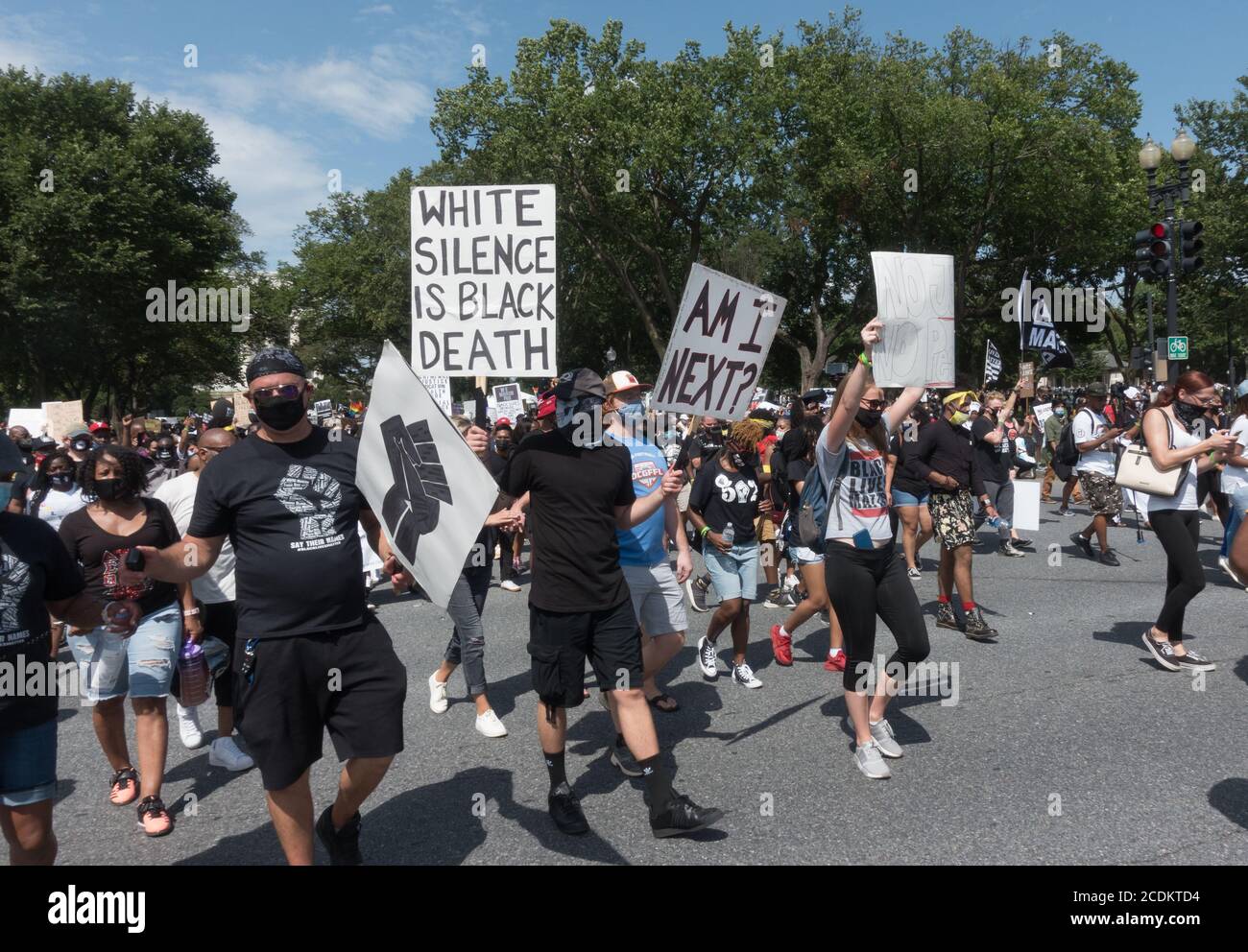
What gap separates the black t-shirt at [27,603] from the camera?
2.72m

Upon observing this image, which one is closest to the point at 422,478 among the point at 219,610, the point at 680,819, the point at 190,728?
the point at 680,819

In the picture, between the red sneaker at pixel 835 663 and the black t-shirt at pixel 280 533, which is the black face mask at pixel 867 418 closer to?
the red sneaker at pixel 835 663

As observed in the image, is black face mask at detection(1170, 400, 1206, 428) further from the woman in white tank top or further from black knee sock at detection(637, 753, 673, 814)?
black knee sock at detection(637, 753, 673, 814)

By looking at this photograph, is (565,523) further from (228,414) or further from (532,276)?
(228,414)

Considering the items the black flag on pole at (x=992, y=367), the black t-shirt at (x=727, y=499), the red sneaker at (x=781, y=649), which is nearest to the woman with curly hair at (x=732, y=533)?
the black t-shirt at (x=727, y=499)

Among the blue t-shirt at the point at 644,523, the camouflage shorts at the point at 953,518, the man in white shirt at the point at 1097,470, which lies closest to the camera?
the blue t-shirt at the point at 644,523

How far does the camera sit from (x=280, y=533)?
3.02 m

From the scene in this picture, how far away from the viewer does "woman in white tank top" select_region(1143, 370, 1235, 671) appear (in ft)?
18.8

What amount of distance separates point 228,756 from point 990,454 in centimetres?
890

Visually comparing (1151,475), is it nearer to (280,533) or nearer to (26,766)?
(280,533)

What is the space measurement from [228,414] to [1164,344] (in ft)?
44.4

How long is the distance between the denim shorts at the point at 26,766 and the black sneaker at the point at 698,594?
595cm

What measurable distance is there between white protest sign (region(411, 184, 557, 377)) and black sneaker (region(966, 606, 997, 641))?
3.86 meters

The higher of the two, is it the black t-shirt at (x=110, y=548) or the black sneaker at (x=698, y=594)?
the black t-shirt at (x=110, y=548)
